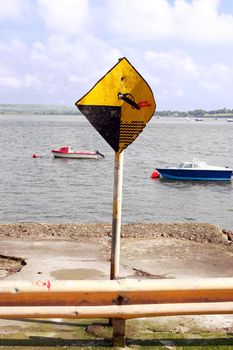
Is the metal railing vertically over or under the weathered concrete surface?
over

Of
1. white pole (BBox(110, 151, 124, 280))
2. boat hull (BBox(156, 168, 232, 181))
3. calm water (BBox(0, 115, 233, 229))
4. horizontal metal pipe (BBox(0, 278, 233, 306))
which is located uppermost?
white pole (BBox(110, 151, 124, 280))

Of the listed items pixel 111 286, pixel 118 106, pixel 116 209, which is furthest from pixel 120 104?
pixel 111 286

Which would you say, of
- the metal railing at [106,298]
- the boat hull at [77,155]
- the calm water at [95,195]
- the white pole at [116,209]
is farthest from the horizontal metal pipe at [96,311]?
the boat hull at [77,155]

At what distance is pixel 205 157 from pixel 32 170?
2619 cm

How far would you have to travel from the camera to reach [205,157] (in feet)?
218

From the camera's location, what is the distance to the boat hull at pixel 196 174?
4150cm

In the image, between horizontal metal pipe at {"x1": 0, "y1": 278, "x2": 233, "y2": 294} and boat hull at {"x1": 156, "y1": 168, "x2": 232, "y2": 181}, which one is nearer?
horizontal metal pipe at {"x1": 0, "y1": 278, "x2": 233, "y2": 294}

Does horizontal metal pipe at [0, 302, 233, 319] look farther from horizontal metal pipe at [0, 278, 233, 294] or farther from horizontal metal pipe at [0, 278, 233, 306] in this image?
horizontal metal pipe at [0, 278, 233, 294]

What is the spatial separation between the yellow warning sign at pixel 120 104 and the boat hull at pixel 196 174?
36.4 meters

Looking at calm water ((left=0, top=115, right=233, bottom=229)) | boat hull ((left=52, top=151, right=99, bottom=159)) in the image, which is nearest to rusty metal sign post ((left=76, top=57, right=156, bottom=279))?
calm water ((left=0, top=115, right=233, bottom=229))

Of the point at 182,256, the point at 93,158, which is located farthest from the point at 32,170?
the point at 182,256

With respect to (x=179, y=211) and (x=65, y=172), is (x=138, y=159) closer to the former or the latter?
(x=65, y=172)

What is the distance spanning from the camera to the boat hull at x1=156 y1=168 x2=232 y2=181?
4150 centimetres

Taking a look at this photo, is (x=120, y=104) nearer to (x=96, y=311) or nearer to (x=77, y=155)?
(x=96, y=311)
